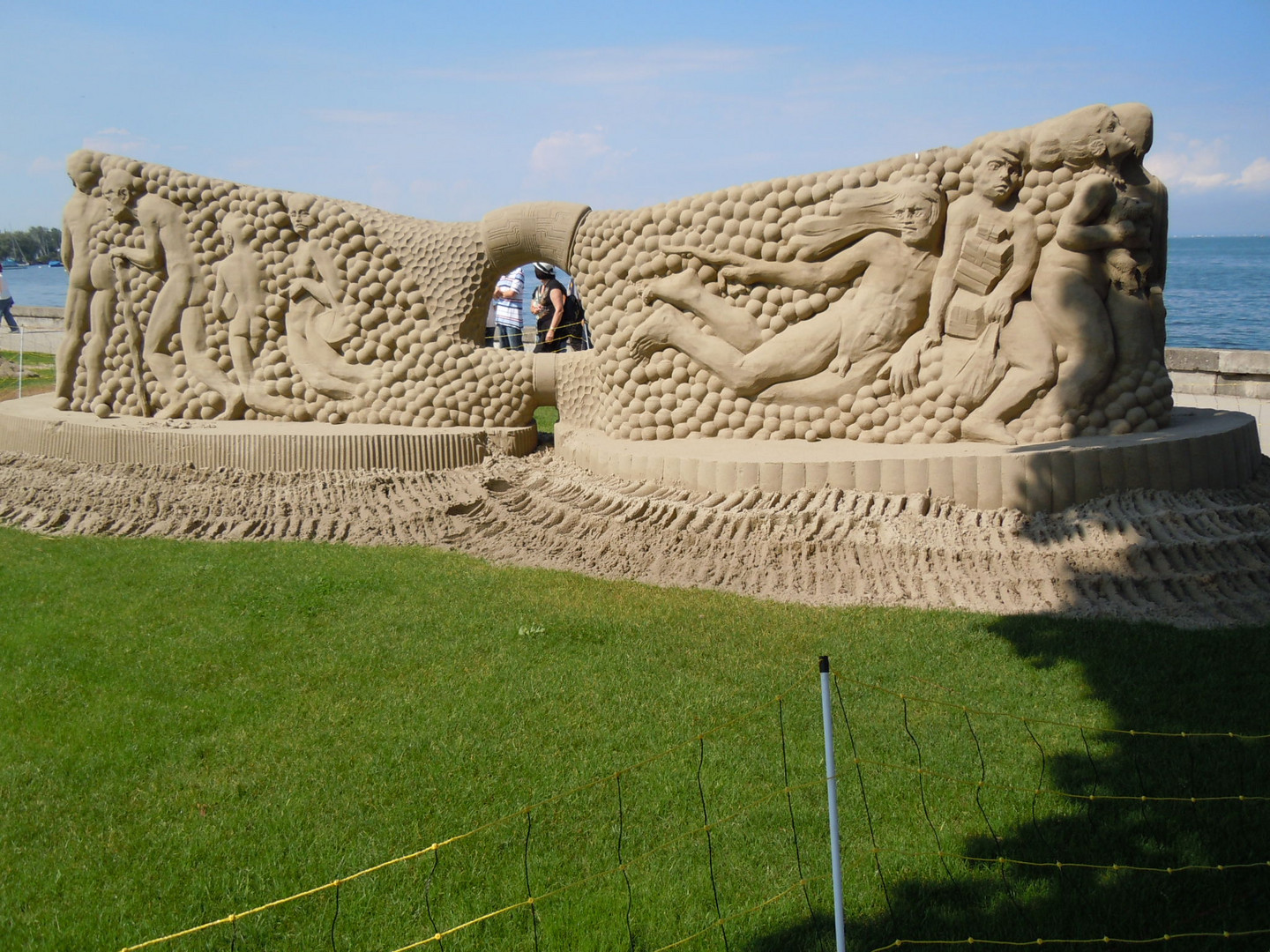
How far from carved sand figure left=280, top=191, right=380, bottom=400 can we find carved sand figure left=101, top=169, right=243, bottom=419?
2.52ft

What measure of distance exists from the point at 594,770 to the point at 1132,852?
5.79 ft

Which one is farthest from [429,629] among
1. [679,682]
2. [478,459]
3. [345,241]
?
[345,241]

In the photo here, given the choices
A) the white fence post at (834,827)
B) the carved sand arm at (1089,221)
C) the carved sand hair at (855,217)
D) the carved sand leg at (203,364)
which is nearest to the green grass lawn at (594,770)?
the white fence post at (834,827)

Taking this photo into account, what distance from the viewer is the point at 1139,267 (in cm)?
638

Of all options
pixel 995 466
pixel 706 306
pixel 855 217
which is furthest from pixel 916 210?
pixel 995 466

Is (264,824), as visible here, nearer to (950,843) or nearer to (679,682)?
(679,682)

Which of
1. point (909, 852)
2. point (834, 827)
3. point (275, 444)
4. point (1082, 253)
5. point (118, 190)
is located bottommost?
point (909, 852)

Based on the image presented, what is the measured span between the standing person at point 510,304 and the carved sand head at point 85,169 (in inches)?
152

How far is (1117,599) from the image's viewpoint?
17.6 feet

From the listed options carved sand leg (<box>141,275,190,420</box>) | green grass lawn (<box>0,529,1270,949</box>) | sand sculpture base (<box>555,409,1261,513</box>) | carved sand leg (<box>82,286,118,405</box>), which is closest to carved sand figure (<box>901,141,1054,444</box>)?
sand sculpture base (<box>555,409,1261,513</box>)

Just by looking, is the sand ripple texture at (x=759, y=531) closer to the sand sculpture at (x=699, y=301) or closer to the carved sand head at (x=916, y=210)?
the sand sculpture at (x=699, y=301)

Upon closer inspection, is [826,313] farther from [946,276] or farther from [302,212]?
[302,212]

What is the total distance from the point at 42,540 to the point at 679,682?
5104 millimetres

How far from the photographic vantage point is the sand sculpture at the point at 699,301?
638 cm
